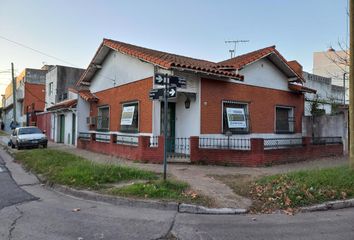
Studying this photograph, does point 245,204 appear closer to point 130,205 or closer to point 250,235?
point 250,235

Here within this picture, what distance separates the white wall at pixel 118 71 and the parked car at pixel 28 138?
4.85 metres

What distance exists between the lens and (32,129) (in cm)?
2291

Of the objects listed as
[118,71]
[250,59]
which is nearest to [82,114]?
[118,71]

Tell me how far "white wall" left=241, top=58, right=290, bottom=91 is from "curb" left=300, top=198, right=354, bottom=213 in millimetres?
9415

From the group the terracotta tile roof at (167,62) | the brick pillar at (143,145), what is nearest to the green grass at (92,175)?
the brick pillar at (143,145)

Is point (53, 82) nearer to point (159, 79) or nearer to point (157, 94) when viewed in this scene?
point (157, 94)

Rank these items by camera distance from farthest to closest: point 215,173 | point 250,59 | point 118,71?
point 118,71, point 250,59, point 215,173

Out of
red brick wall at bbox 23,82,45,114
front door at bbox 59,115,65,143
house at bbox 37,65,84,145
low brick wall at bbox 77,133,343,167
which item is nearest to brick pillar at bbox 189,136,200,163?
low brick wall at bbox 77,133,343,167

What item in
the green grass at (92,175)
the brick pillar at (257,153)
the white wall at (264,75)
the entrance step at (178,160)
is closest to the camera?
the green grass at (92,175)

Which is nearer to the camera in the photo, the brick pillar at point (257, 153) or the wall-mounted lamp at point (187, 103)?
the brick pillar at point (257, 153)

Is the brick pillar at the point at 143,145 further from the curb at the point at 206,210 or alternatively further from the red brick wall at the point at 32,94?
the red brick wall at the point at 32,94

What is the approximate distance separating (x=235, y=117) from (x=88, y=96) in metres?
9.43

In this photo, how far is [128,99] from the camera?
16328mm

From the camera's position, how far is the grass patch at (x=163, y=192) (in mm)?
7344
